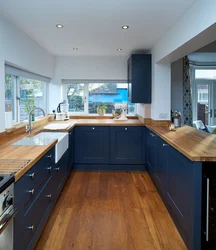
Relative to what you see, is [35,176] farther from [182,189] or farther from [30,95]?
[30,95]

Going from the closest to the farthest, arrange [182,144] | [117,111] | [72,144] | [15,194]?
Answer: [15,194]
[182,144]
[72,144]
[117,111]

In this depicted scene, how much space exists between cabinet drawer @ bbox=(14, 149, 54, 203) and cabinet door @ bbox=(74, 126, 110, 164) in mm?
1744

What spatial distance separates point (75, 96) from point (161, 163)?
2851mm

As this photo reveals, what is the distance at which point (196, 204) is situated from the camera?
6.31ft

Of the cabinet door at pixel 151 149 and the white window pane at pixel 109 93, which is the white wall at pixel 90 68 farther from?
the cabinet door at pixel 151 149

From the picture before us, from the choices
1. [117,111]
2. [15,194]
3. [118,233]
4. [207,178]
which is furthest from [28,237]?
[117,111]

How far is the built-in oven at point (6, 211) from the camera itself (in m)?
1.33

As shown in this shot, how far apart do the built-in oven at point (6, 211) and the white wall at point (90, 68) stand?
3.85 meters

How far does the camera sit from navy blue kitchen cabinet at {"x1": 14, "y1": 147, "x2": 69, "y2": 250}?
1630 mm

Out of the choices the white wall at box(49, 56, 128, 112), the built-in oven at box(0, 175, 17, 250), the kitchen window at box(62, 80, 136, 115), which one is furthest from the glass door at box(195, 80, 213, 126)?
the built-in oven at box(0, 175, 17, 250)

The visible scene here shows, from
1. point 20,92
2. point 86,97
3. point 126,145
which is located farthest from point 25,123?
point 86,97

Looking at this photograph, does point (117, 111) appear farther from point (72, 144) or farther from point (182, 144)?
point (182, 144)

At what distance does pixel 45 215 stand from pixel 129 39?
104 inches

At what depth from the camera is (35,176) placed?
201cm
